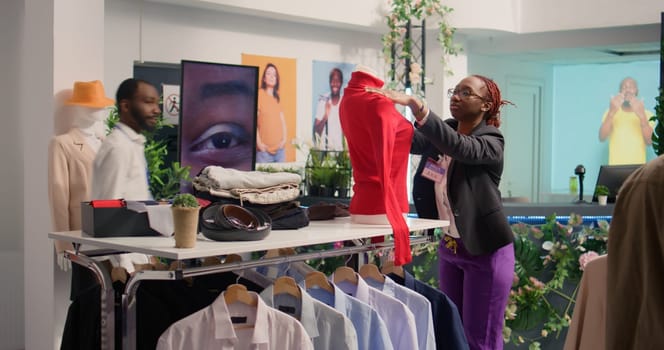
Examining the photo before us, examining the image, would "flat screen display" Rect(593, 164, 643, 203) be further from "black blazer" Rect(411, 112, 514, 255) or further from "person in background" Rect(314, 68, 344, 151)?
"black blazer" Rect(411, 112, 514, 255)

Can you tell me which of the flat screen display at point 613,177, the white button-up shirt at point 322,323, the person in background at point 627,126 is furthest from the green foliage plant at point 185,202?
the person in background at point 627,126

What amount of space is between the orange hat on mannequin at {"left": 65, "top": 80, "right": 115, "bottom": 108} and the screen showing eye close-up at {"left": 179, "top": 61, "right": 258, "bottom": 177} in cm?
55

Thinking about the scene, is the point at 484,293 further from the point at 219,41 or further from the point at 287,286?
the point at 219,41

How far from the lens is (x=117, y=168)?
3.97m

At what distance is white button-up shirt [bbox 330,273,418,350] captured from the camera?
2.88 m

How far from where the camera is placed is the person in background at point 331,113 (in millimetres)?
9203

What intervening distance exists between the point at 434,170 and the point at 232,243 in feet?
4.88

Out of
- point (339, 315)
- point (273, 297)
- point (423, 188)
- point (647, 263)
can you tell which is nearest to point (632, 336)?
point (647, 263)

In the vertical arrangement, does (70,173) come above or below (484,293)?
above

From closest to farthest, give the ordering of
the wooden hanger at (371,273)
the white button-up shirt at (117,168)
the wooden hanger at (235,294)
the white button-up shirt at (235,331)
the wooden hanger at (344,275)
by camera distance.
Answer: the white button-up shirt at (235,331) → the wooden hanger at (235,294) → the wooden hanger at (344,275) → the wooden hanger at (371,273) → the white button-up shirt at (117,168)

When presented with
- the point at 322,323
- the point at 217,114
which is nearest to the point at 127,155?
the point at 217,114

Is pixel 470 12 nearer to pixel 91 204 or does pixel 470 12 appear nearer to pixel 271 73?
pixel 271 73

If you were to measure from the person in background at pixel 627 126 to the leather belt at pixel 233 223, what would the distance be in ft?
32.0

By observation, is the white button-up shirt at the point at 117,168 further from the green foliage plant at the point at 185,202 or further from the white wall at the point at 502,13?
the white wall at the point at 502,13
